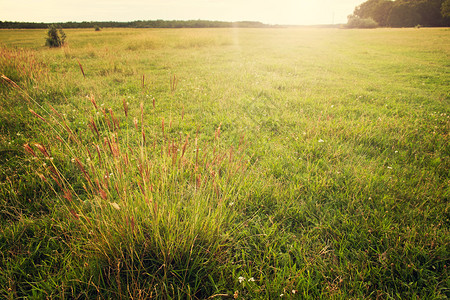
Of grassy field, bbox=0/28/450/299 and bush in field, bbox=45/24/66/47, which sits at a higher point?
bush in field, bbox=45/24/66/47

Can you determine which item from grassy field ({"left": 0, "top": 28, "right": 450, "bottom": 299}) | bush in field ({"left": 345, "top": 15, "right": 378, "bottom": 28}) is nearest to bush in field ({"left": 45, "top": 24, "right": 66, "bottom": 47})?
grassy field ({"left": 0, "top": 28, "right": 450, "bottom": 299})

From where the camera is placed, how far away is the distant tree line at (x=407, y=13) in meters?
46.9

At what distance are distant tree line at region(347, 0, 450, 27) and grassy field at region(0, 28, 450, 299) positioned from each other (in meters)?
65.1

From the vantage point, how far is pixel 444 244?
1847 mm

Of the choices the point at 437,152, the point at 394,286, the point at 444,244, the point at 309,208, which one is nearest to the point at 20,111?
the point at 309,208

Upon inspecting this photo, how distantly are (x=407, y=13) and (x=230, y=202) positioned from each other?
84824 millimetres

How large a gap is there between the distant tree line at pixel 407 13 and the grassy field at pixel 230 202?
65135mm

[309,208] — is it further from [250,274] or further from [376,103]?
[376,103]

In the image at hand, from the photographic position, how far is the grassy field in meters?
1.50

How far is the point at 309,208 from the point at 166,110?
156 inches

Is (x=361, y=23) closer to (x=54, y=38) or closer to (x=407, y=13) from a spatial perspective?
(x=407, y=13)

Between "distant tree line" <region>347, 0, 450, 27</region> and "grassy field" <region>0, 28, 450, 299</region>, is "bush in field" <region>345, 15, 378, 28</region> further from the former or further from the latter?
"grassy field" <region>0, 28, 450, 299</region>

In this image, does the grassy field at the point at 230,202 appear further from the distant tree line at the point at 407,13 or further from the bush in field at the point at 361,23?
the bush in field at the point at 361,23

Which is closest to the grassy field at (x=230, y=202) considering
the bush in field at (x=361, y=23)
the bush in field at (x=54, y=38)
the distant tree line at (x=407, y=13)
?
the bush in field at (x=54, y=38)
